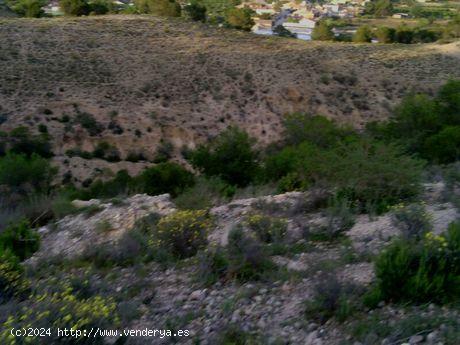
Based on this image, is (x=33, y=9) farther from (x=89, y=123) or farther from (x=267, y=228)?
(x=267, y=228)

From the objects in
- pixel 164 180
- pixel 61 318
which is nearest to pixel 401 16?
pixel 164 180

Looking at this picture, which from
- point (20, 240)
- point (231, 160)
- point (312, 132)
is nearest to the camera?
point (20, 240)

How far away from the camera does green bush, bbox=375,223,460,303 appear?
3920 mm

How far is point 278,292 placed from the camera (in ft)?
15.0

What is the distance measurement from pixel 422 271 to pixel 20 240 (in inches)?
193

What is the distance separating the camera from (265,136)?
940 inches

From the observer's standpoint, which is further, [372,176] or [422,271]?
[372,176]

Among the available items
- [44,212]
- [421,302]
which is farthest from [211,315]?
[44,212]

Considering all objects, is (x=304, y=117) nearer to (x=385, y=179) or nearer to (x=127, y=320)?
(x=385, y=179)

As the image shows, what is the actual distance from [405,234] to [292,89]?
22.4 meters

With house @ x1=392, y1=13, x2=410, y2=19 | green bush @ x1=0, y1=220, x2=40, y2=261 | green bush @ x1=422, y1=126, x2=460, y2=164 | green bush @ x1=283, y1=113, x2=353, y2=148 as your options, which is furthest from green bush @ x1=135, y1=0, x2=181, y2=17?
house @ x1=392, y1=13, x2=410, y2=19

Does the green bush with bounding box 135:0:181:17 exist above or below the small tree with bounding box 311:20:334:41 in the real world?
above

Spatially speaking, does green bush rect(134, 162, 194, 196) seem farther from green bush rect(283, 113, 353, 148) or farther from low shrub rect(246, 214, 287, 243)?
low shrub rect(246, 214, 287, 243)

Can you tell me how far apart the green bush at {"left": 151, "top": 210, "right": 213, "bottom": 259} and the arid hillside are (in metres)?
13.9
